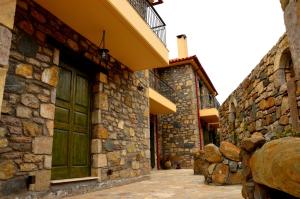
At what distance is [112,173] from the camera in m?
5.18

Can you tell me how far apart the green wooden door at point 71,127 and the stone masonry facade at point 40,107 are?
19cm

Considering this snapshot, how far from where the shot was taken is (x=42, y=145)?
3.56 m

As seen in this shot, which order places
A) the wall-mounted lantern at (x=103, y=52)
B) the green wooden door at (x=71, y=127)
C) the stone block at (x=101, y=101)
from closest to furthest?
1. the green wooden door at (x=71, y=127)
2. the wall-mounted lantern at (x=103, y=52)
3. the stone block at (x=101, y=101)

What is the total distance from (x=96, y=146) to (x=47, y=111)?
145 centimetres

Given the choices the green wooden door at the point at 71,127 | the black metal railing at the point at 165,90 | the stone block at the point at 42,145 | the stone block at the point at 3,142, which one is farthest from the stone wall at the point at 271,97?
the black metal railing at the point at 165,90

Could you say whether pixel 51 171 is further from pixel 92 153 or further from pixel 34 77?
pixel 34 77

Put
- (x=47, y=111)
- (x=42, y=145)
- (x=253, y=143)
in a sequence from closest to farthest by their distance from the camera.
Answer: (x=253, y=143) < (x=42, y=145) < (x=47, y=111)

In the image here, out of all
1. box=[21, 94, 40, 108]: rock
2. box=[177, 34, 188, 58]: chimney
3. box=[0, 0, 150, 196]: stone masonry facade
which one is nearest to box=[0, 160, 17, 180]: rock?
box=[0, 0, 150, 196]: stone masonry facade

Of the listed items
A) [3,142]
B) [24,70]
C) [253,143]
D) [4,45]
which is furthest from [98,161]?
[4,45]

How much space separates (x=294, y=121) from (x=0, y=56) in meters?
3.85

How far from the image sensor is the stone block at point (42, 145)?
11.3 ft

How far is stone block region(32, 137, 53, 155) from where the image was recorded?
3.46 m

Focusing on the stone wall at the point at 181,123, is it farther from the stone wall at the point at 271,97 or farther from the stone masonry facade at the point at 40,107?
the stone masonry facade at the point at 40,107

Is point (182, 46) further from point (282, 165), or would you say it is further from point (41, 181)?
point (282, 165)
